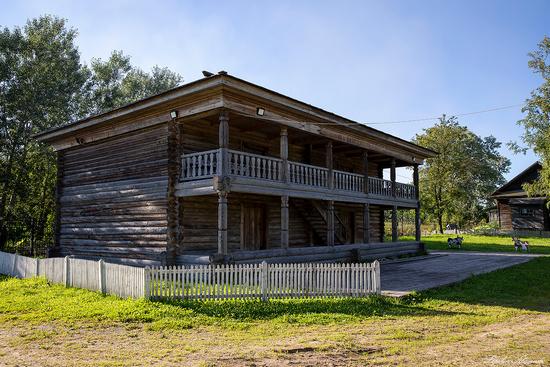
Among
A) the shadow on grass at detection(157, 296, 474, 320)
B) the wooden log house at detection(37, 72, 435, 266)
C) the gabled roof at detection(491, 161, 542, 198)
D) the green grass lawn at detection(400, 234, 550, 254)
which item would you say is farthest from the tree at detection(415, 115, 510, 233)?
the shadow on grass at detection(157, 296, 474, 320)

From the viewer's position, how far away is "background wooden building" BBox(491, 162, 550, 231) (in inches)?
1918

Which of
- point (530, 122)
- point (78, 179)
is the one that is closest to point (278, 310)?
point (78, 179)

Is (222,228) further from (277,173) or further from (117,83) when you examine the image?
(117,83)

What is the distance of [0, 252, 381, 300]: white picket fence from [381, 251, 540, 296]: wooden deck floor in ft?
4.14

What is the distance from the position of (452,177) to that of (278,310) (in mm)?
49071

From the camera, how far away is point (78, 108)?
117 feet

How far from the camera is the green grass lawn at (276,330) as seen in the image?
278 inches

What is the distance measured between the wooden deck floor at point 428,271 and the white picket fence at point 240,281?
1.26 m

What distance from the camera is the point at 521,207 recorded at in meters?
50.3

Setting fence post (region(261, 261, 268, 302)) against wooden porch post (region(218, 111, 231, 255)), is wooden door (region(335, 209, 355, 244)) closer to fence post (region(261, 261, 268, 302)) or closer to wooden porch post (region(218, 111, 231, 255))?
wooden porch post (region(218, 111, 231, 255))

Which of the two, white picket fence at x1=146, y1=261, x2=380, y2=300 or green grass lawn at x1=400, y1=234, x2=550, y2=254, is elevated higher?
white picket fence at x1=146, y1=261, x2=380, y2=300

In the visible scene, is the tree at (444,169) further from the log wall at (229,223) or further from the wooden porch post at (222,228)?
the wooden porch post at (222,228)

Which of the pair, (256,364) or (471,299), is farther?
(471,299)

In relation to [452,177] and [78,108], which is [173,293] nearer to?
[78,108]
